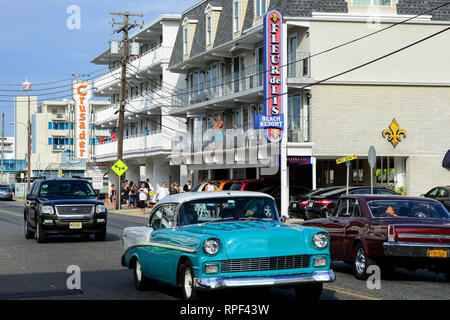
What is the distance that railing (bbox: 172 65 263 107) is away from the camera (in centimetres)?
3928

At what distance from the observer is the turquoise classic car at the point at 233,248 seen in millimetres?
9109

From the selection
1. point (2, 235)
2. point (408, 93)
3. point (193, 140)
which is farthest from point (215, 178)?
point (2, 235)

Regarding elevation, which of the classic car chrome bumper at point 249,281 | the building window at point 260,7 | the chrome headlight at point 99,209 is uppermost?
the building window at point 260,7

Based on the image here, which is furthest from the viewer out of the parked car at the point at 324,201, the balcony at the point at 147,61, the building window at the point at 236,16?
the balcony at the point at 147,61

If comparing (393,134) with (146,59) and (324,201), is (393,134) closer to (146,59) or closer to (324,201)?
(324,201)

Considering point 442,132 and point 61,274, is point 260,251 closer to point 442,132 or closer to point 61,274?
Result: point 61,274

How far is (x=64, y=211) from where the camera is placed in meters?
20.6

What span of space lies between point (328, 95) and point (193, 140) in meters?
14.2

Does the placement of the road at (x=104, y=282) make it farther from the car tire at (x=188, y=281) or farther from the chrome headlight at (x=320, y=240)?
the chrome headlight at (x=320, y=240)

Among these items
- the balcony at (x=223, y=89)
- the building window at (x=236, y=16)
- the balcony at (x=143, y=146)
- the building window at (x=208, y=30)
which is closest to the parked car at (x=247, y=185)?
the balcony at (x=223, y=89)

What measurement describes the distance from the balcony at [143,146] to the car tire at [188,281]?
43.3m

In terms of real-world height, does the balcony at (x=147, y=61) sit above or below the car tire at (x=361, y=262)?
above

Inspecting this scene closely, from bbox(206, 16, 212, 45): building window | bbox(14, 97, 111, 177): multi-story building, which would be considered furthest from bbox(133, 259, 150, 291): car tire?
bbox(14, 97, 111, 177): multi-story building

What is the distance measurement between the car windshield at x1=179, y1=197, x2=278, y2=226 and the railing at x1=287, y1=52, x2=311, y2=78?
25.8m
